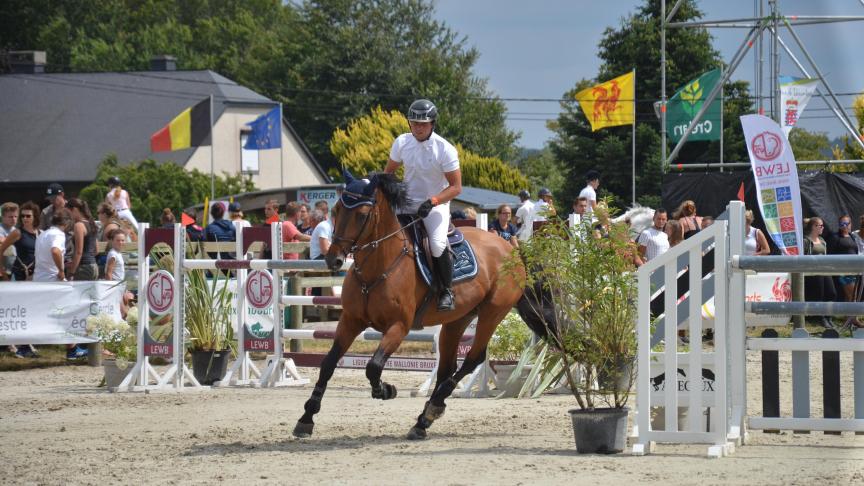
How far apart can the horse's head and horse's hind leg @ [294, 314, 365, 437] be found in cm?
60

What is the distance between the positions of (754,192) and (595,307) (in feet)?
44.0

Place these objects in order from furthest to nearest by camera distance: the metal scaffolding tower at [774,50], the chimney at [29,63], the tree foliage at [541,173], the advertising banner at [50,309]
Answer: the tree foliage at [541,173] → the chimney at [29,63] → the advertising banner at [50,309] → the metal scaffolding tower at [774,50]

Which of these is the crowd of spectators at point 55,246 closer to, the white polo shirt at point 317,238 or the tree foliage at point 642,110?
the white polo shirt at point 317,238

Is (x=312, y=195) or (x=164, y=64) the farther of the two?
(x=164, y=64)

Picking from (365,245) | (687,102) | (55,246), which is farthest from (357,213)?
(687,102)

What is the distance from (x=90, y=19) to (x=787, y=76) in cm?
6988

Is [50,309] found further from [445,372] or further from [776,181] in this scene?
[776,181]

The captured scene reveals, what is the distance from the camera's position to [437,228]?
906 cm

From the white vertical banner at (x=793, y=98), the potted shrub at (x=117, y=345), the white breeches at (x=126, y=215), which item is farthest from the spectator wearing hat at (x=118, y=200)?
the white vertical banner at (x=793, y=98)

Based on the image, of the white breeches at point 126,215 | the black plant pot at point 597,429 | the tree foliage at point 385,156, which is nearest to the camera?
the black plant pot at point 597,429

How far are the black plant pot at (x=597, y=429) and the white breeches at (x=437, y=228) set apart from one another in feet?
6.72

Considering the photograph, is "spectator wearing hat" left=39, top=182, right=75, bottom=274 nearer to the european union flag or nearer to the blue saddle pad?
the blue saddle pad

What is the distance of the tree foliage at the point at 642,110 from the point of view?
141ft

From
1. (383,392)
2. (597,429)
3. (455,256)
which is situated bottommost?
(597,429)
